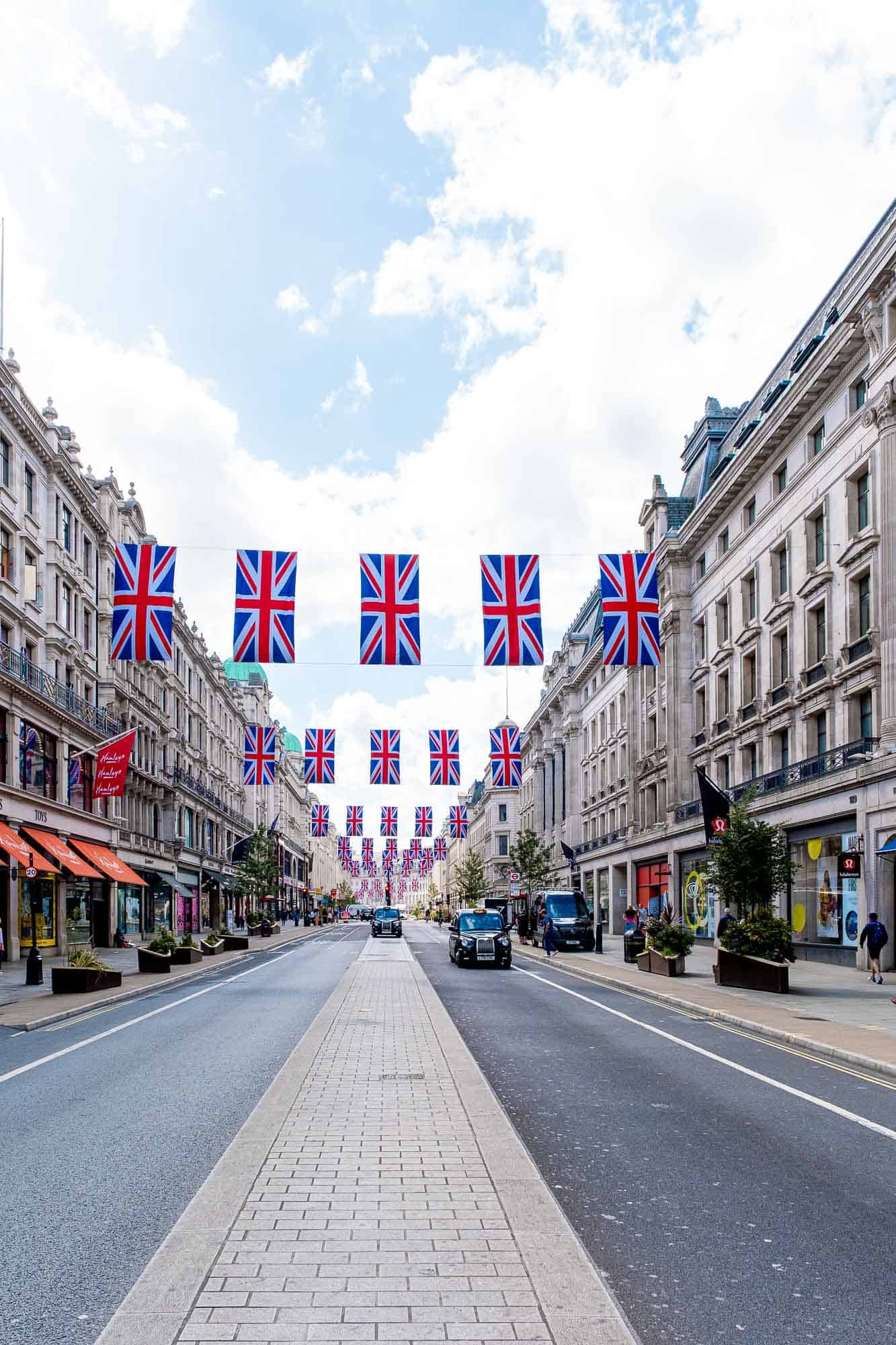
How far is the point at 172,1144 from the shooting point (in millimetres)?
8945

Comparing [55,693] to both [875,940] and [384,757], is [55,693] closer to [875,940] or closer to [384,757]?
[384,757]

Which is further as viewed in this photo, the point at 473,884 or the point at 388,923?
the point at 473,884

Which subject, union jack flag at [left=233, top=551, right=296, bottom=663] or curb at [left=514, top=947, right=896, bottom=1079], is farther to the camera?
union jack flag at [left=233, top=551, right=296, bottom=663]

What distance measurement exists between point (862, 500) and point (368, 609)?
16688mm

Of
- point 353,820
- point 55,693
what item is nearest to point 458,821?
point 353,820

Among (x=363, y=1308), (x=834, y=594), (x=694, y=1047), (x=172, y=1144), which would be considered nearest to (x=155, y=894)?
(x=834, y=594)

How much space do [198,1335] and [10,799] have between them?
33199 mm

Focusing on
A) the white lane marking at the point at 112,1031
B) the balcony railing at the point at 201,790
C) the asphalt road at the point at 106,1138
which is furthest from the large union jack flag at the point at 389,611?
the balcony railing at the point at 201,790

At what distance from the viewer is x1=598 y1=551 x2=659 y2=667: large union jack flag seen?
25.6 meters

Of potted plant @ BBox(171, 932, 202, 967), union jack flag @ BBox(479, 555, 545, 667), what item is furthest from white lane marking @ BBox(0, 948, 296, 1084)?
union jack flag @ BBox(479, 555, 545, 667)

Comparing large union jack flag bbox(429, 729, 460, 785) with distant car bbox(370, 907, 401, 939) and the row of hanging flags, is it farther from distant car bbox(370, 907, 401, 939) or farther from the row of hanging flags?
distant car bbox(370, 907, 401, 939)

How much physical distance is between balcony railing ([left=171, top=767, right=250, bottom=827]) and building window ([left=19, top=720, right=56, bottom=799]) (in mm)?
23070

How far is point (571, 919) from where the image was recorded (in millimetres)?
42594

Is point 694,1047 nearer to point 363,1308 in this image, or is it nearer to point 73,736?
point 363,1308
